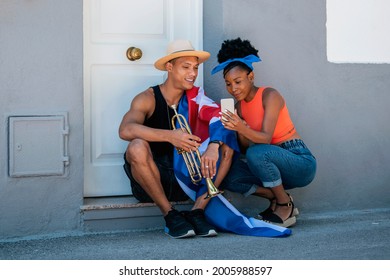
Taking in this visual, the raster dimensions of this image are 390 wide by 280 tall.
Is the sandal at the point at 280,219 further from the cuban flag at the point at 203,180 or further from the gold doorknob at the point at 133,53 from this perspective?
the gold doorknob at the point at 133,53

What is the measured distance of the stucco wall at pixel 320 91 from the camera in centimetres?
565

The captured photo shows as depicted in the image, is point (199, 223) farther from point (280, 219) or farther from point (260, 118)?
point (260, 118)

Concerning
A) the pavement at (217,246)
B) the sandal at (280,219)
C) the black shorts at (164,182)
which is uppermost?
the black shorts at (164,182)

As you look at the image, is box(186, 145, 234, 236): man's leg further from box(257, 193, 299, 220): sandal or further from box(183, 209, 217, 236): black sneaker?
box(257, 193, 299, 220): sandal

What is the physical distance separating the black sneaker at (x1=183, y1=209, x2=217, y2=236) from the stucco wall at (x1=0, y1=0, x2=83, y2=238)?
865 mm

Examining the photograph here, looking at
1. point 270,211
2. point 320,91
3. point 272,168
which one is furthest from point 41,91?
point 320,91

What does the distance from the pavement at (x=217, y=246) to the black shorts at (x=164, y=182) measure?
288 mm

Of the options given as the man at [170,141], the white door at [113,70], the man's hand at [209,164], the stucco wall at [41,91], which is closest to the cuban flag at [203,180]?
the man at [170,141]

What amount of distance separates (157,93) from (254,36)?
101cm

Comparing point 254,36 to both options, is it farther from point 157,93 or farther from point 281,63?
point 157,93

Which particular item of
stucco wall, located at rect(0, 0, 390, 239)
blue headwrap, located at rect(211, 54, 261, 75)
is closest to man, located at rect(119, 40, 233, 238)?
blue headwrap, located at rect(211, 54, 261, 75)

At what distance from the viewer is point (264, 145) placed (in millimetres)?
5086

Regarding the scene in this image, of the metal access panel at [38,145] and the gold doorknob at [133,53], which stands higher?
the gold doorknob at [133,53]

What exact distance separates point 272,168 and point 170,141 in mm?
803
